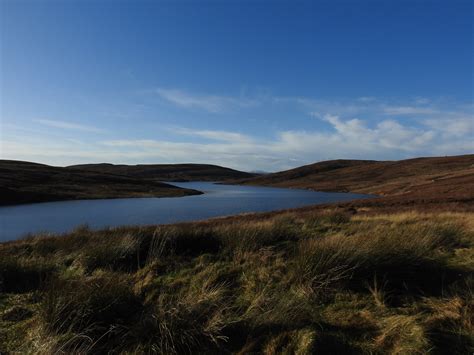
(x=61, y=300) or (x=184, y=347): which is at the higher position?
(x=61, y=300)

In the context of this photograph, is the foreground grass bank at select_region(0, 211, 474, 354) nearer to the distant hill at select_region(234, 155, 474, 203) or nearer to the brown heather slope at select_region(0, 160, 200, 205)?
the brown heather slope at select_region(0, 160, 200, 205)

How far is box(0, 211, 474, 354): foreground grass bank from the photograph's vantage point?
3734 mm

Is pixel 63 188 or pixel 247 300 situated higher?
pixel 247 300

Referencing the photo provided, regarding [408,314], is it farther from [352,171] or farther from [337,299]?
[352,171]

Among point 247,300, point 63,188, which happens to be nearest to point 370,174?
point 63,188

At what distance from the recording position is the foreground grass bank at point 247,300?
3.73 m

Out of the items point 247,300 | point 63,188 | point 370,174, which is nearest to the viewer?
point 247,300

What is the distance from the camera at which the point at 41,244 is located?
29.7 feet

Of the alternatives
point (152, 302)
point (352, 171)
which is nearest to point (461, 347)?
point (152, 302)

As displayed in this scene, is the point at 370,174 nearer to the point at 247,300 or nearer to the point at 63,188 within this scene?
the point at 63,188

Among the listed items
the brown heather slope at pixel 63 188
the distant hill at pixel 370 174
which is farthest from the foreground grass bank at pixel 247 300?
the distant hill at pixel 370 174

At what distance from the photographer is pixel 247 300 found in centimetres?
490

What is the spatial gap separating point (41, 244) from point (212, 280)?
603cm

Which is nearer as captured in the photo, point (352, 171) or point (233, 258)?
point (233, 258)
